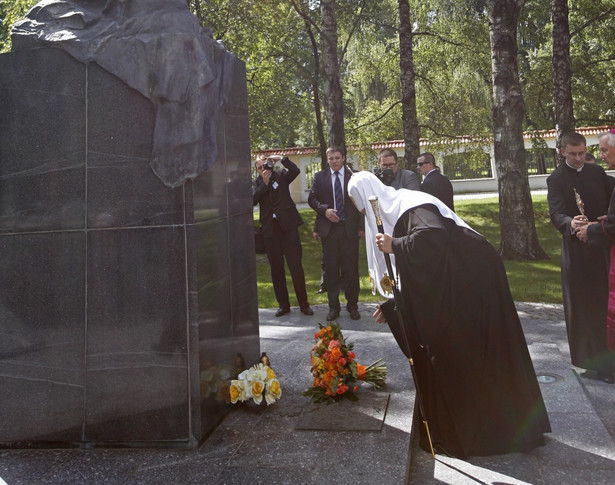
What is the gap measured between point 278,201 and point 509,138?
22.2ft

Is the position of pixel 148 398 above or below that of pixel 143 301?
below

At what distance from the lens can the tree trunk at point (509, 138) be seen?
1323 centimetres

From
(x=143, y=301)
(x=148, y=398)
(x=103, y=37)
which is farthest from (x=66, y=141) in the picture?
(x=148, y=398)

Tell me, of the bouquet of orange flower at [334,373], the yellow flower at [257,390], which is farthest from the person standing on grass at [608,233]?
the yellow flower at [257,390]

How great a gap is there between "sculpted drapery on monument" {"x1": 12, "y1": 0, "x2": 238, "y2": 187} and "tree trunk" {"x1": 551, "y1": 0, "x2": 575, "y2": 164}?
11.5 m

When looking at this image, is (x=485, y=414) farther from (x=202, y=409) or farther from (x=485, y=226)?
(x=485, y=226)

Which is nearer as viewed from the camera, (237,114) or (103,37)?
(103,37)

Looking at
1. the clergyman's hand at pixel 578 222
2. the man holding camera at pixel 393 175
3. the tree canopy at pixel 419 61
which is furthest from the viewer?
the tree canopy at pixel 419 61

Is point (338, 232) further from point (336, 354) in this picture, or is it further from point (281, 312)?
point (336, 354)

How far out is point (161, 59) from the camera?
4172 millimetres

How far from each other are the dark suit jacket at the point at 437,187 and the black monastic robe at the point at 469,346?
5.54 metres

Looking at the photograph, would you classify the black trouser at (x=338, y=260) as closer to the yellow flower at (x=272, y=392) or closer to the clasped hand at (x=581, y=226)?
the clasped hand at (x=581, y=226)

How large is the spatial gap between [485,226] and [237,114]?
16645 mm

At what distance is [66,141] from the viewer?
4.25 meters
